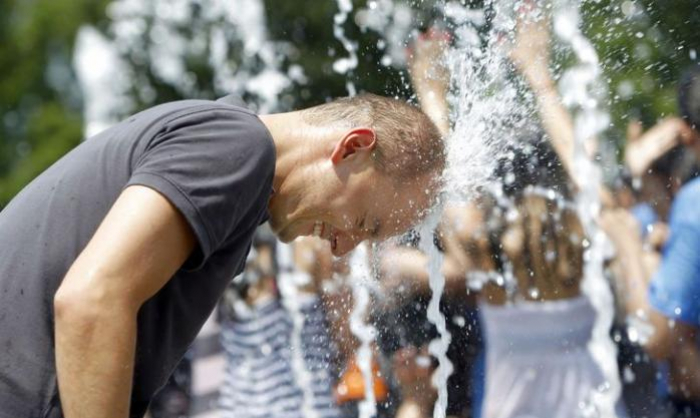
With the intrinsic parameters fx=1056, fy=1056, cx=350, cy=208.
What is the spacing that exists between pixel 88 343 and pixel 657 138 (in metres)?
2.44

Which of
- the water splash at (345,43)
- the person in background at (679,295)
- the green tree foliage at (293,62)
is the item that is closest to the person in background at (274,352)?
the green tree foliage at (293,62)

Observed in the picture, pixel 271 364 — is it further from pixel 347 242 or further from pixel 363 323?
pixel 347 242

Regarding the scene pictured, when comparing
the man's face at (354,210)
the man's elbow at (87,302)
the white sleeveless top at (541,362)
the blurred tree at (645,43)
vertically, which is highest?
the blurred tree at (645,43)

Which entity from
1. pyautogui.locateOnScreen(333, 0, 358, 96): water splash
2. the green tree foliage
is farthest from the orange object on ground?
pyautogui.locateOnScreen(333, 0, 358, 96): water splash

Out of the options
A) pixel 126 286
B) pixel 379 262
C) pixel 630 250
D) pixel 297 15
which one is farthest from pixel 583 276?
pixel 297 15

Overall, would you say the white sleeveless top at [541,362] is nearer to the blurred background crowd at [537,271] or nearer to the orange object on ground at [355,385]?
the blurred background crowd at [537,271]

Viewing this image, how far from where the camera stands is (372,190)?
2.24 metres

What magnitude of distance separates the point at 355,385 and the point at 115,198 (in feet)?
7.57

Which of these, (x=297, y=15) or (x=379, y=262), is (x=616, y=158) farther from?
(x=297, y=15)

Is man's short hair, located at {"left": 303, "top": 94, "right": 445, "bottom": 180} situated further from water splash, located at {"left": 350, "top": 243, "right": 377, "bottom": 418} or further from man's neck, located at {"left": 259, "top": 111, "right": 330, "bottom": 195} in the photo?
water splash, located at {"left": 350, "top": 243, "right": 377, "bottom": 418}

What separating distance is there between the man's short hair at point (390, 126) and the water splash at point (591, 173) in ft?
4.10

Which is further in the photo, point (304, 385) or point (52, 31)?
point (52, 31)

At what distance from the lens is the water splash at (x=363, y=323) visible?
10.7ft

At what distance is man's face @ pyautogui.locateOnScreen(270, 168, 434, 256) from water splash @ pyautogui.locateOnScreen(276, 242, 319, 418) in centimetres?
228
